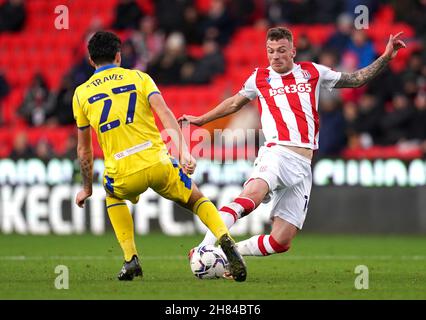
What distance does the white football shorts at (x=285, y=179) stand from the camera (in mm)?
9375

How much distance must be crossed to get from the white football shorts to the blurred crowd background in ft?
20.8

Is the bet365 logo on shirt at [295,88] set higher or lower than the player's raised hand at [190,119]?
higher

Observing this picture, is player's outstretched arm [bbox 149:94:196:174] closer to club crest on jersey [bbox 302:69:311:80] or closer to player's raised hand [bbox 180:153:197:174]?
player's raised hand [bbox 180:153:197:174]

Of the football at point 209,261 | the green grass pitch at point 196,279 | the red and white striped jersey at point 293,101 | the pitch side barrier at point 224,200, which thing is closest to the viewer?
the green grass pitch at point 196,279

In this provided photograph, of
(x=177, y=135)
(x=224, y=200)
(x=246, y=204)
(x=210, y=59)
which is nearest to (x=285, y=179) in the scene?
(x=246, y=204)

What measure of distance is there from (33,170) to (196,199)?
26.7 feet

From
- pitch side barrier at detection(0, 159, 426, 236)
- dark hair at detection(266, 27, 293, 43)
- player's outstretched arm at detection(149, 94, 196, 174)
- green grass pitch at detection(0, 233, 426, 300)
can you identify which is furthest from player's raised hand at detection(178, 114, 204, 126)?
pitch side barrier at detection(0, 159, 426, 236)

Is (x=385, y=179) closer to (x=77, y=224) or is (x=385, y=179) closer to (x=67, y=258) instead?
(x=77, y=224)

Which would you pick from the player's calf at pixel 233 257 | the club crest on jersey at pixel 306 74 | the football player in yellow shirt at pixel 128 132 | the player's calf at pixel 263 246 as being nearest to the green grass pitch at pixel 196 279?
the player's calf at pixel 233 257

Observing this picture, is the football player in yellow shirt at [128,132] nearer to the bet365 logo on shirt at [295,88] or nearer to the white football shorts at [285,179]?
the white football shorts at [285,179]

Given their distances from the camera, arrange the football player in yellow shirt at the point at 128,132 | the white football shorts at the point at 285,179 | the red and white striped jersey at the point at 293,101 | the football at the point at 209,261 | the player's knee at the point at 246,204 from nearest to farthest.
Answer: the football player in yellow shirt at the point at 128,132 → the football at the point at 209,261 → the player's knee at the point at 246,204 → the white football shorts at the point at 285,179 → the red and white striped jersey at the point at 293,101

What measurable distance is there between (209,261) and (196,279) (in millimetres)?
427

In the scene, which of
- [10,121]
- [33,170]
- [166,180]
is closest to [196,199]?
[166,180]

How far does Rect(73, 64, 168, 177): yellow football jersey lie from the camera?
873 centimetres
